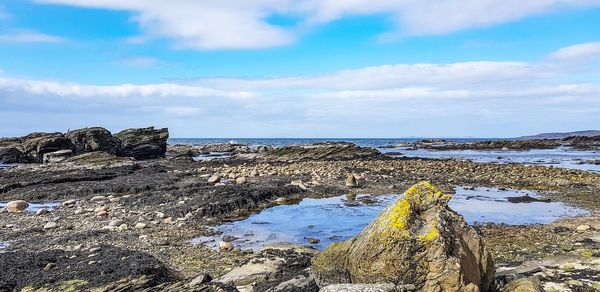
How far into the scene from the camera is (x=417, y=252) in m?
5.69

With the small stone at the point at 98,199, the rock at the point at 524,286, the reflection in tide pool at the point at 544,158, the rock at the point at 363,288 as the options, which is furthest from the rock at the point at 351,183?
the reflection in tide pool at the point at 544,158

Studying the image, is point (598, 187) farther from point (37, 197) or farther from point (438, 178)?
point (37, 197)

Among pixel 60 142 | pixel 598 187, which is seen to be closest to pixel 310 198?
pixel 598 187

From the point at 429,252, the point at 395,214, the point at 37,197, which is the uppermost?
the point at 395,214

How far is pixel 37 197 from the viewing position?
17.7 metres

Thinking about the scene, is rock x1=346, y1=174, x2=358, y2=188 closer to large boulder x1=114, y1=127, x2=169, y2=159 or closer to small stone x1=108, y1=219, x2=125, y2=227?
small stone x1=108, y1=219, x2=125, y2=227

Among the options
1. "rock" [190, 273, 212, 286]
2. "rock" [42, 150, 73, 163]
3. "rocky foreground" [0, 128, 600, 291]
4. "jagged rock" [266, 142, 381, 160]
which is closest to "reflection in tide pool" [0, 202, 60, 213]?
"rocky foreground" [0, 128, 600, 291]

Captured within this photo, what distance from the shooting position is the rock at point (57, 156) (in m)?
39.6

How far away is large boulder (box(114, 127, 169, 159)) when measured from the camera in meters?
46.2

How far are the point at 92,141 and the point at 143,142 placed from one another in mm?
5787

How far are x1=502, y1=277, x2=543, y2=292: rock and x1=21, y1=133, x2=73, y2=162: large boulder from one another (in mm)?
44769

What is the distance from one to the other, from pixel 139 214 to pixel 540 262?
35.4 feet

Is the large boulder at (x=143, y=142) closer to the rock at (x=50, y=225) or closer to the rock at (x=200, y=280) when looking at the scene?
the rock at (x=50, y=225)

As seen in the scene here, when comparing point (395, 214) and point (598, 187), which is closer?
point (395, 214)
